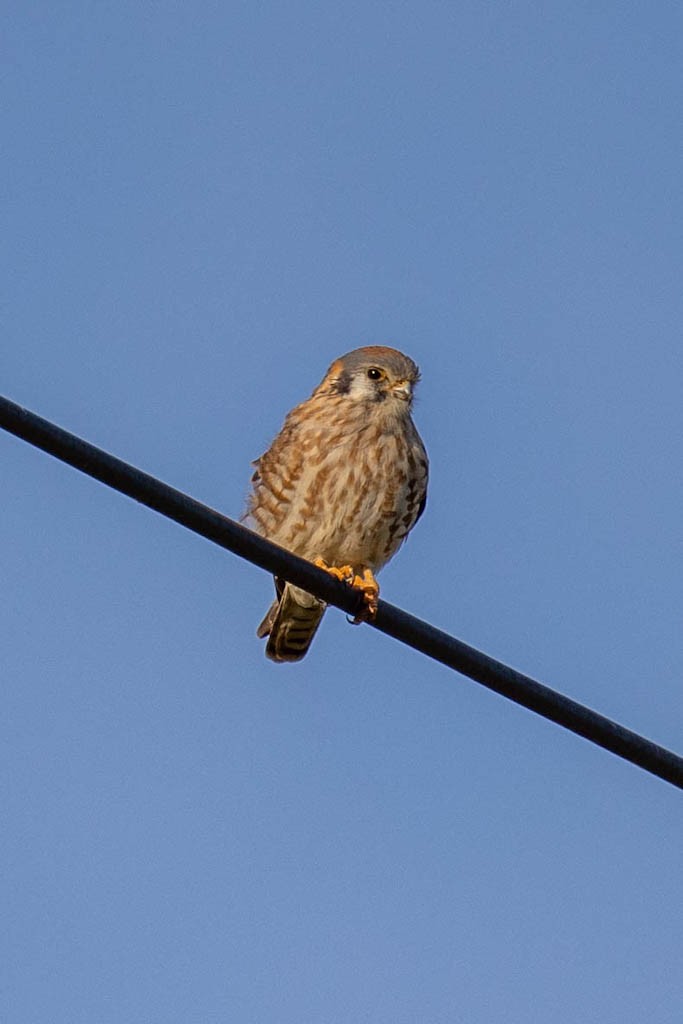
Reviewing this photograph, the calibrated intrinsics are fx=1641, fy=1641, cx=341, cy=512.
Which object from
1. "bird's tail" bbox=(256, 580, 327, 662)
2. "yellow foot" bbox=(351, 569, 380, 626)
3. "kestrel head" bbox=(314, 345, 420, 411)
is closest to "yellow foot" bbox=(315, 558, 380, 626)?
"yellow foot" bbox=(351, 569, 380, 626)

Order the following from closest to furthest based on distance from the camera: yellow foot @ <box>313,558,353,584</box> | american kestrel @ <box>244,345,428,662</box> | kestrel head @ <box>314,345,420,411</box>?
yellow foot @ <box>313,558,353,584</box>
american kestrel @ <box>244,345,428,662</box>
kestrel head @ <box>314,345,420,411</box>

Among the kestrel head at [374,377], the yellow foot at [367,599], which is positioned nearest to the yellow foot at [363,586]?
the yellow foot at [367,599]

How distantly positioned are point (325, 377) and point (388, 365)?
0.39 metres

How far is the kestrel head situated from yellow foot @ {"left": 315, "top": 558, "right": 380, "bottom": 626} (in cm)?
87

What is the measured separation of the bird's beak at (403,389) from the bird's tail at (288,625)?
1.10 meters

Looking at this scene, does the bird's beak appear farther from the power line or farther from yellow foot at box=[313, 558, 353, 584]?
the power line

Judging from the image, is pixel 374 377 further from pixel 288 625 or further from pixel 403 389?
pixel 288 625

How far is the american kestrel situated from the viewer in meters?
7.77

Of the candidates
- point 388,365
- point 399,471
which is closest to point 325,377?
point 388,365

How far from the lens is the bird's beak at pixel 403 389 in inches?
322

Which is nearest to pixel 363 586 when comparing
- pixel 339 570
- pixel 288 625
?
pixel 339 570

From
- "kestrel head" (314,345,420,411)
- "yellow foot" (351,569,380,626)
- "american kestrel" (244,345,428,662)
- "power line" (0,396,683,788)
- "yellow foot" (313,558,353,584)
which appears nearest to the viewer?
"power line" (0,396,683,788)

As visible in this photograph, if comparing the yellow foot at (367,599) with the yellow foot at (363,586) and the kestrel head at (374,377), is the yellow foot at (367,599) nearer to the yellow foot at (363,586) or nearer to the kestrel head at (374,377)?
the yellow foot at (363,586)

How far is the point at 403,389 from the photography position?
26.9 ft
